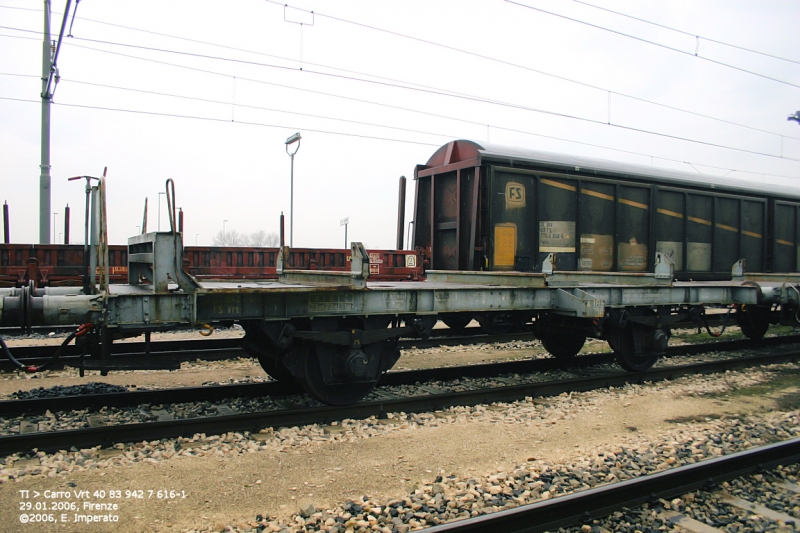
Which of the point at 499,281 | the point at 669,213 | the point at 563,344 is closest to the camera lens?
the point at 499,281

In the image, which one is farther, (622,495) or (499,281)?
(499,281)

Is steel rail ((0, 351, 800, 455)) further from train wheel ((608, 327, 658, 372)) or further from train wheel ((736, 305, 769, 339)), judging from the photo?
train wheel ((736, 305, 769, 339))

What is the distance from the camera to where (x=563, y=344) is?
368 inches

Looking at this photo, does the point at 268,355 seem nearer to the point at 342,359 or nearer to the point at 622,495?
the point at 342,359

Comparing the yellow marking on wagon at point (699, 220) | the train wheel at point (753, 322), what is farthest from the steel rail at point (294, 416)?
the yellow marking on wagon at point (699, 220)

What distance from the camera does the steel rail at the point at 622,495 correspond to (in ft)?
11.8

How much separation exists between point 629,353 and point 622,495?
4782 millimetres

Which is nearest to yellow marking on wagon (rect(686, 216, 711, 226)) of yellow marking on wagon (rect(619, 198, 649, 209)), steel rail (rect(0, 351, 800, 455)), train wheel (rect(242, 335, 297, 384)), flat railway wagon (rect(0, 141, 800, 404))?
flat railway wagon (rect(0, 141, 800, 404))

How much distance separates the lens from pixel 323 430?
561 cm

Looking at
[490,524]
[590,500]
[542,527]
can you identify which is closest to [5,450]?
[490,524]

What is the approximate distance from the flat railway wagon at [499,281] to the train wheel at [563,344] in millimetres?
25

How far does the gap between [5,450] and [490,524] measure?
4.20 metres

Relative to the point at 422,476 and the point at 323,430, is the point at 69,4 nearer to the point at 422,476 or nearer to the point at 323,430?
the point at 323,430

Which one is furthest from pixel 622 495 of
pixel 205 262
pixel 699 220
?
pixel 205 262
